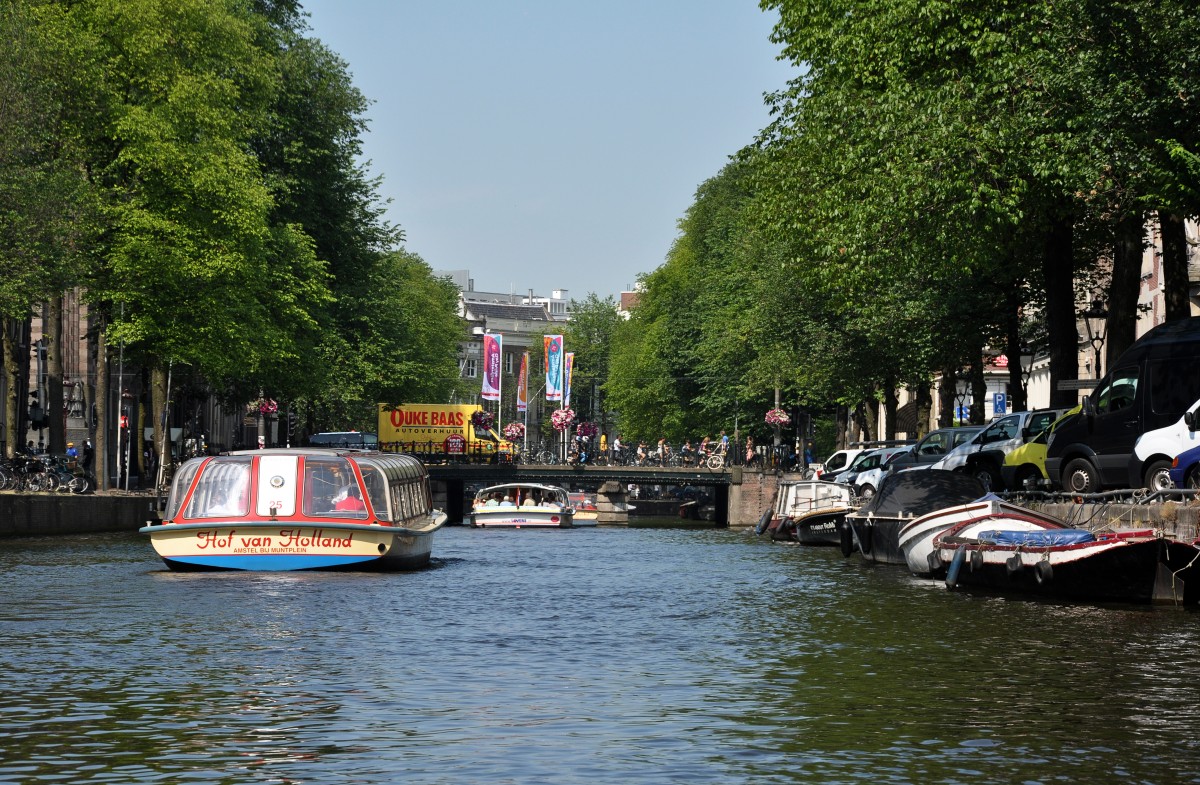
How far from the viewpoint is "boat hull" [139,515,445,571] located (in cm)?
3122

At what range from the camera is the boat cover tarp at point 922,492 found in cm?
3709

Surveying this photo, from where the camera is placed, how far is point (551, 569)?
38.2m

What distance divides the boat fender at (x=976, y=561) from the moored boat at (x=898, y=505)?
7.46 meters

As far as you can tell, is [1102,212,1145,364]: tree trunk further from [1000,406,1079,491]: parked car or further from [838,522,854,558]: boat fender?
[838,522,854,558]: boat fender

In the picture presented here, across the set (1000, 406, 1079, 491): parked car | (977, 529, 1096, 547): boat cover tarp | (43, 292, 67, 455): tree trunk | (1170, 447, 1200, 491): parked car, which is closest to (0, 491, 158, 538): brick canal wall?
(43, 292, 67, 455): tree trunk

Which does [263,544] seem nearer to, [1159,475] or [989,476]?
[1159,475]

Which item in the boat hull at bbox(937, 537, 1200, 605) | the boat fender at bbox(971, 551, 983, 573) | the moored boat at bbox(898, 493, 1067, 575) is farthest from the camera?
the moored boat at bbox(898, 493, 1067, 575)

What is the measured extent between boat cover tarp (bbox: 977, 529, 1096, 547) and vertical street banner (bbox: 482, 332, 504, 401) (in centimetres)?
6675

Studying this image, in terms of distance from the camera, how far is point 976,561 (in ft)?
96.6

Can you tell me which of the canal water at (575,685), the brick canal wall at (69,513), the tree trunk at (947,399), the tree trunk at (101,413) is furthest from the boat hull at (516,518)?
the canal water at (575,685)

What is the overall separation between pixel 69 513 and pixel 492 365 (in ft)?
173

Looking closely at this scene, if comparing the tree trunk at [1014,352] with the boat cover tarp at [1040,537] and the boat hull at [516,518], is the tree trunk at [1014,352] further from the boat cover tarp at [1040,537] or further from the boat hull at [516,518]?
the boat hull at [516,518]

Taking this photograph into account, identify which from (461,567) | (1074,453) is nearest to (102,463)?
(461,567)

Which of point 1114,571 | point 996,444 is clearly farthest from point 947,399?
point 1114,571
